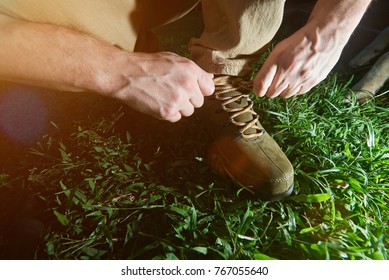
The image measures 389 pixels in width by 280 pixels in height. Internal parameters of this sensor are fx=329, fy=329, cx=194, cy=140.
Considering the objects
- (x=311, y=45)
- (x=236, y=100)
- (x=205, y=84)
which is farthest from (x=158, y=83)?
(x=311, y=45)

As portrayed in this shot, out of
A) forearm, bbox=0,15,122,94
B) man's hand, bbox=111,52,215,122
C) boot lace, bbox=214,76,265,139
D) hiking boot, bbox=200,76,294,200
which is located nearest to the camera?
forearm, bbox=0,15,122,94

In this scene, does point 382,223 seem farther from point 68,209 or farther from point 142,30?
point 142,30

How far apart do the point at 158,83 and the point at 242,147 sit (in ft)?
1.32

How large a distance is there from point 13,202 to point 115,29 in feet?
2.29

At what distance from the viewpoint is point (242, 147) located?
46.8 inches

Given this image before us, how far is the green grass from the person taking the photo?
38.6 inches

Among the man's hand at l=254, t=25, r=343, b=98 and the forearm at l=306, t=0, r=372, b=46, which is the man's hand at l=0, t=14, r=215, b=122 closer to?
the man's hand at l=254, t=25, r=343, b=98

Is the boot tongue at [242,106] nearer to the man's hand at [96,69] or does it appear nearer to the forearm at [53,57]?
the man's hand at [96,69]

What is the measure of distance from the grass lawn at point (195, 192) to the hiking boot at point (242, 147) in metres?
0.05

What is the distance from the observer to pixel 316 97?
5.06 ft

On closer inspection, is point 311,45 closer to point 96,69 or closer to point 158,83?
point 158,83

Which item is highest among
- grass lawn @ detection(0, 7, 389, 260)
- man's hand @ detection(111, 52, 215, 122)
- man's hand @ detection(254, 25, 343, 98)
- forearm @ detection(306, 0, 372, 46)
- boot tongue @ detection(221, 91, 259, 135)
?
forearm @ detection(306, 0, 372, 46)

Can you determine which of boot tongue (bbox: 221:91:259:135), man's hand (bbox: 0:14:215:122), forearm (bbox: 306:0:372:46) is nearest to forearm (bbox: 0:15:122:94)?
man's hand (bbox: 0:14:215:122)

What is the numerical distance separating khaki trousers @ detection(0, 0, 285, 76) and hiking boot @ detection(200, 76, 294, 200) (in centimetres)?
10
